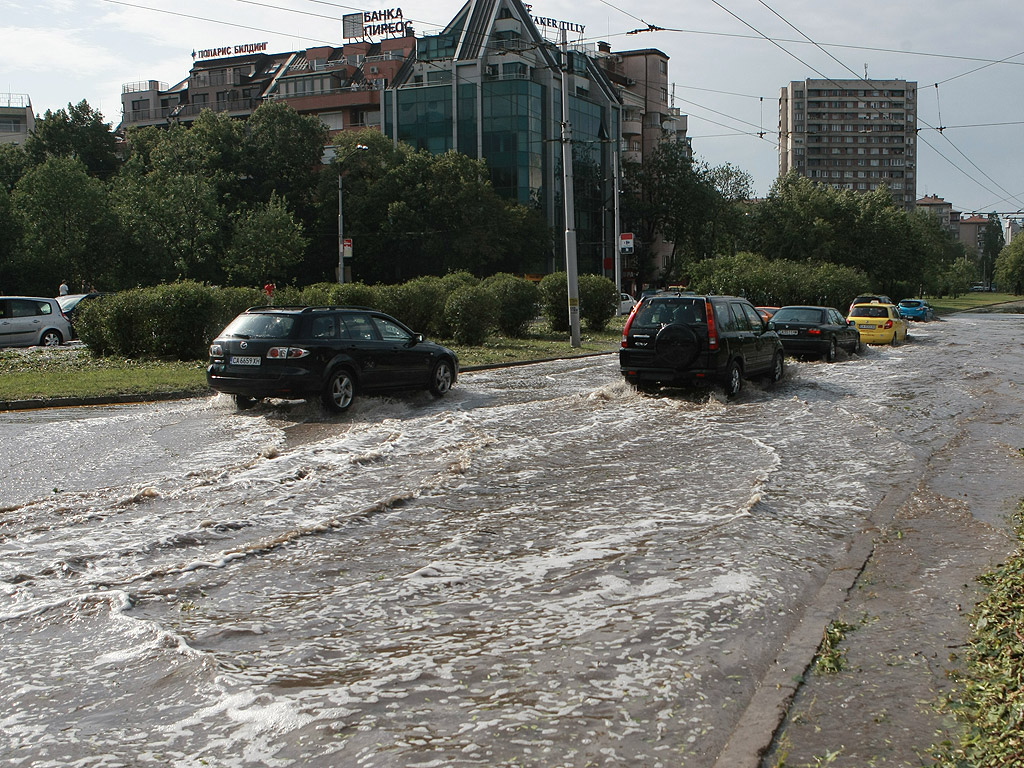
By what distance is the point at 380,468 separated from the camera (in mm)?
9977

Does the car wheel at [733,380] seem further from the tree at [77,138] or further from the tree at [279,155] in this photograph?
the tree at [77,138]

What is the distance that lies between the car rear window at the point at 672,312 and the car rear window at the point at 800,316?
1090 cm

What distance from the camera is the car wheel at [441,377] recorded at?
16.6 meters

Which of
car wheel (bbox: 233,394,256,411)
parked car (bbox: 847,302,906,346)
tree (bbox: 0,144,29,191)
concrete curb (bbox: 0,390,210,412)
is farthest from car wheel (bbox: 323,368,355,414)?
tree (bbox: 0,144,29,191)

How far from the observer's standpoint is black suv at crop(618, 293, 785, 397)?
1628 cm

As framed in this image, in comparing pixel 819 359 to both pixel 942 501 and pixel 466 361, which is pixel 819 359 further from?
pixel 942 501

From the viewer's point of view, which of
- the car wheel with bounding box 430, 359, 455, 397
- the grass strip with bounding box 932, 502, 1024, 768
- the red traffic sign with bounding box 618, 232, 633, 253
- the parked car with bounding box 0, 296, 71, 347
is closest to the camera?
the grass strip with bounding box 932, 502, 1024, 768

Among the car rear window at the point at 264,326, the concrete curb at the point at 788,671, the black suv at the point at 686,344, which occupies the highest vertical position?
the car rear window at the point at 264,326

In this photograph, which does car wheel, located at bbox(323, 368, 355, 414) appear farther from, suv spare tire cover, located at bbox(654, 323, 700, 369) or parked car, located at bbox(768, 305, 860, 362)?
parked car, located at bbox(768, 305, 860, 362)

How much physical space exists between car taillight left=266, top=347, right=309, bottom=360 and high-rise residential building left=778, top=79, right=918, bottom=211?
587ft

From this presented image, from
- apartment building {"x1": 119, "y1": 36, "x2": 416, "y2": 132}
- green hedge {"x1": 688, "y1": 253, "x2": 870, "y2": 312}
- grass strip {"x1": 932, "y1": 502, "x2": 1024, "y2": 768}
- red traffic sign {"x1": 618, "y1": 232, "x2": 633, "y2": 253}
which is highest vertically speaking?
apartment building {"x1": 119, "y1": 36, "x2": 416, "y2": 132}

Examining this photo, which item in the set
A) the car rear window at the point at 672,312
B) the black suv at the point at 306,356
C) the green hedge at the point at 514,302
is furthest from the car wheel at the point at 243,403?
the green hedge at the point at 514,302

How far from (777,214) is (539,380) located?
60.1 m

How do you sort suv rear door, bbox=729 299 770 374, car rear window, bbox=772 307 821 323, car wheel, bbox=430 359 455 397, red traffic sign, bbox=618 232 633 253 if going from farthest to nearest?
red traffic sign, bbox=618 232 633 253 < car rear window, bbox=772 307 821 323 < suv rear door, bbox=729 299 770 374 < car wheel, bbox=430 359 455 397
